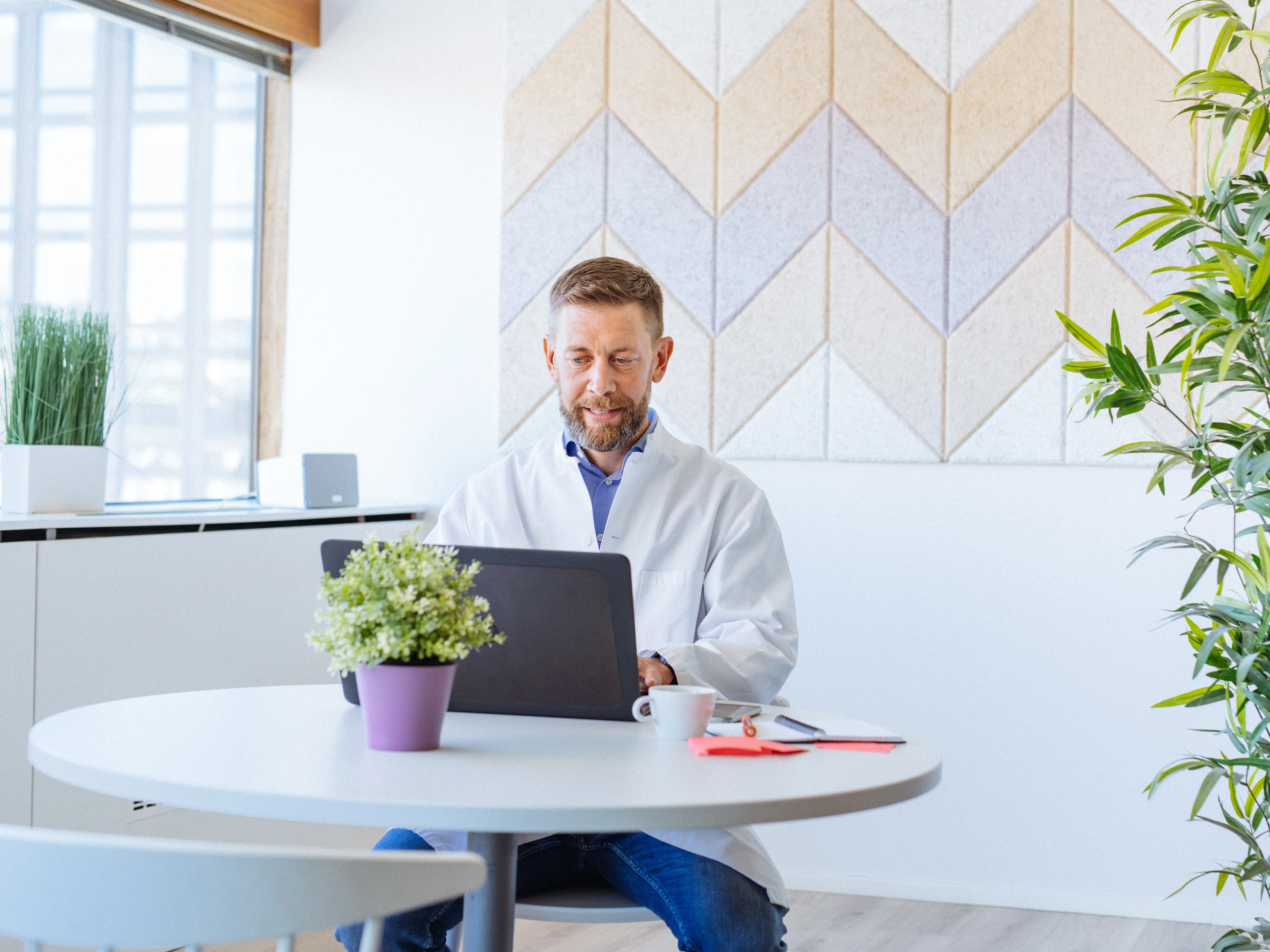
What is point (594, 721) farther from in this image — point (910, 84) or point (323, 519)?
point (910, 84)

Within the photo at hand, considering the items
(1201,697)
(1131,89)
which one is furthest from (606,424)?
(1131,89)

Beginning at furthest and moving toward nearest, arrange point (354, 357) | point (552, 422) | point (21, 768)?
point (354, 357) < point (552, 422) < point (21, 768)

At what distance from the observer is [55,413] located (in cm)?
290

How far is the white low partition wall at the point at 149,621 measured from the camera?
2662 millimetres

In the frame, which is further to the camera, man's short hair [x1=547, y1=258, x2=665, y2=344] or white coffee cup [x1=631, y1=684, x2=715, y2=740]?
man's short hair [x1=547, y1=258, x2=665, y2=344]

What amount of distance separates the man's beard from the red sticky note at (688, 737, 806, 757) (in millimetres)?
879

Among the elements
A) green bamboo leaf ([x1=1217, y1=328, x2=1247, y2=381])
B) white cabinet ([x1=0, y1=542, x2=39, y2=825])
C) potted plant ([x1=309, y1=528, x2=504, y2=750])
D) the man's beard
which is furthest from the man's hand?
white cabinet ([x1=0, y1=542, x2=39, y2=825])

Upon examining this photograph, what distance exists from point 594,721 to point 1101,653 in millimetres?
2070

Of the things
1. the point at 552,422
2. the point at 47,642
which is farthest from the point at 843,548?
the point at 47,642

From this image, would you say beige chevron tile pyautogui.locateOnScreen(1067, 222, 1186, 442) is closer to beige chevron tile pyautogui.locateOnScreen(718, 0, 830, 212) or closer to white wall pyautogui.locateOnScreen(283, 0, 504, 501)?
beige chevron tile pyautogui.locateOnScreen(718, 0, 830, 212)

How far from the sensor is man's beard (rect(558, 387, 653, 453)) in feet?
7.52

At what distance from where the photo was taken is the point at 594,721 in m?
1.65

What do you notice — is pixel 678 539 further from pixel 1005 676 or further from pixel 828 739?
pixel 1005 676

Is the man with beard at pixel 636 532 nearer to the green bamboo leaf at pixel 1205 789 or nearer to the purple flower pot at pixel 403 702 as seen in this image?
the purple flower pot at pixel 403 702
